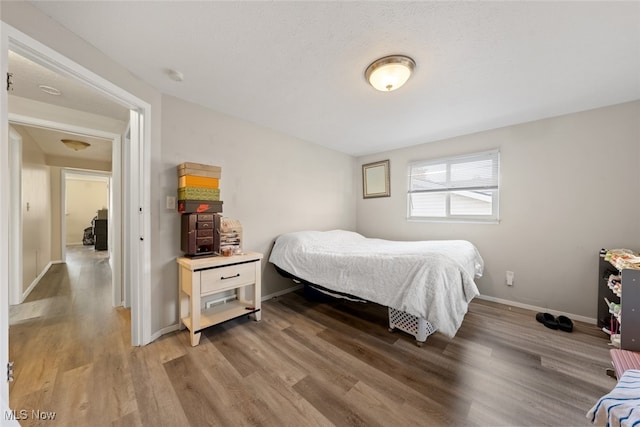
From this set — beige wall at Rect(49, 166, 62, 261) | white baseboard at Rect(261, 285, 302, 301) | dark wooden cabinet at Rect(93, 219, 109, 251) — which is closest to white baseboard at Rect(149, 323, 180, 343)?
white baseboard at Rect(261, 285, 302, 301)

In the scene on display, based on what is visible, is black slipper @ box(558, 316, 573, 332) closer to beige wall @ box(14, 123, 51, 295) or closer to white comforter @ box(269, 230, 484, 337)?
white comforter @ box(269, 230, 484, 337)

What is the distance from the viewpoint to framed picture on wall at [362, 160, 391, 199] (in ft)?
12.5

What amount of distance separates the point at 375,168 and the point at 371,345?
292 centimetres

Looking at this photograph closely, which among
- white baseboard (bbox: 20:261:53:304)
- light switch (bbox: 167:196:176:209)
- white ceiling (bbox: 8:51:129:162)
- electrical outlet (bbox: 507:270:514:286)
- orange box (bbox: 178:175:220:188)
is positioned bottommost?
white baseboard (bbox: 20:261:53:304)

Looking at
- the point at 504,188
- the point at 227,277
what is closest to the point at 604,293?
the point at 504,188

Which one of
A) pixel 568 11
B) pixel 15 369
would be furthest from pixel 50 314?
pixel 568 11

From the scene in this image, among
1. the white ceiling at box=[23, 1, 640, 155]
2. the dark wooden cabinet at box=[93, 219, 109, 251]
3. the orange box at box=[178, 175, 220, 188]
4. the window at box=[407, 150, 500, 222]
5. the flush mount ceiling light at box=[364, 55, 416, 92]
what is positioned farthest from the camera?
the dark wooden cabinet at box=[93, 219, 109, 251]

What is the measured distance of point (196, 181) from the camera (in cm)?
203

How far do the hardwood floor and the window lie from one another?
4.47ft

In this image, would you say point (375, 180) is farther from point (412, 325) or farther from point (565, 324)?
point (565, 324)

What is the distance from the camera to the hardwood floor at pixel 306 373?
1238mm

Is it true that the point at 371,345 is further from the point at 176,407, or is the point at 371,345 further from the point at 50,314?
the point at 50,314

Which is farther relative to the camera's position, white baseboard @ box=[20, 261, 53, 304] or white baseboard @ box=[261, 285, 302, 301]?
white baseboard @ box=[261, 285, 302, 301]

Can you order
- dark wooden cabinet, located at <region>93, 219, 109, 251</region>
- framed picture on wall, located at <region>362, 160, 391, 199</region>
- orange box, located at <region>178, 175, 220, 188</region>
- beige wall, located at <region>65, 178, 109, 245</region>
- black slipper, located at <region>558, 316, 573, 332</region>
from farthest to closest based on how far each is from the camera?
1. beige wall, located at <region>65, 178, 109, 245</region>
2. dark wooden cabinet, located at <region>93, 219, 109, 251</region>
3. framed picture on wall, located at <region>362, 160, 391, 199</region>
4. black slipper, located at <region>558, 316, 573, 332</region>
5. orange box, located at <region>178, 175, 220, 188</region>
